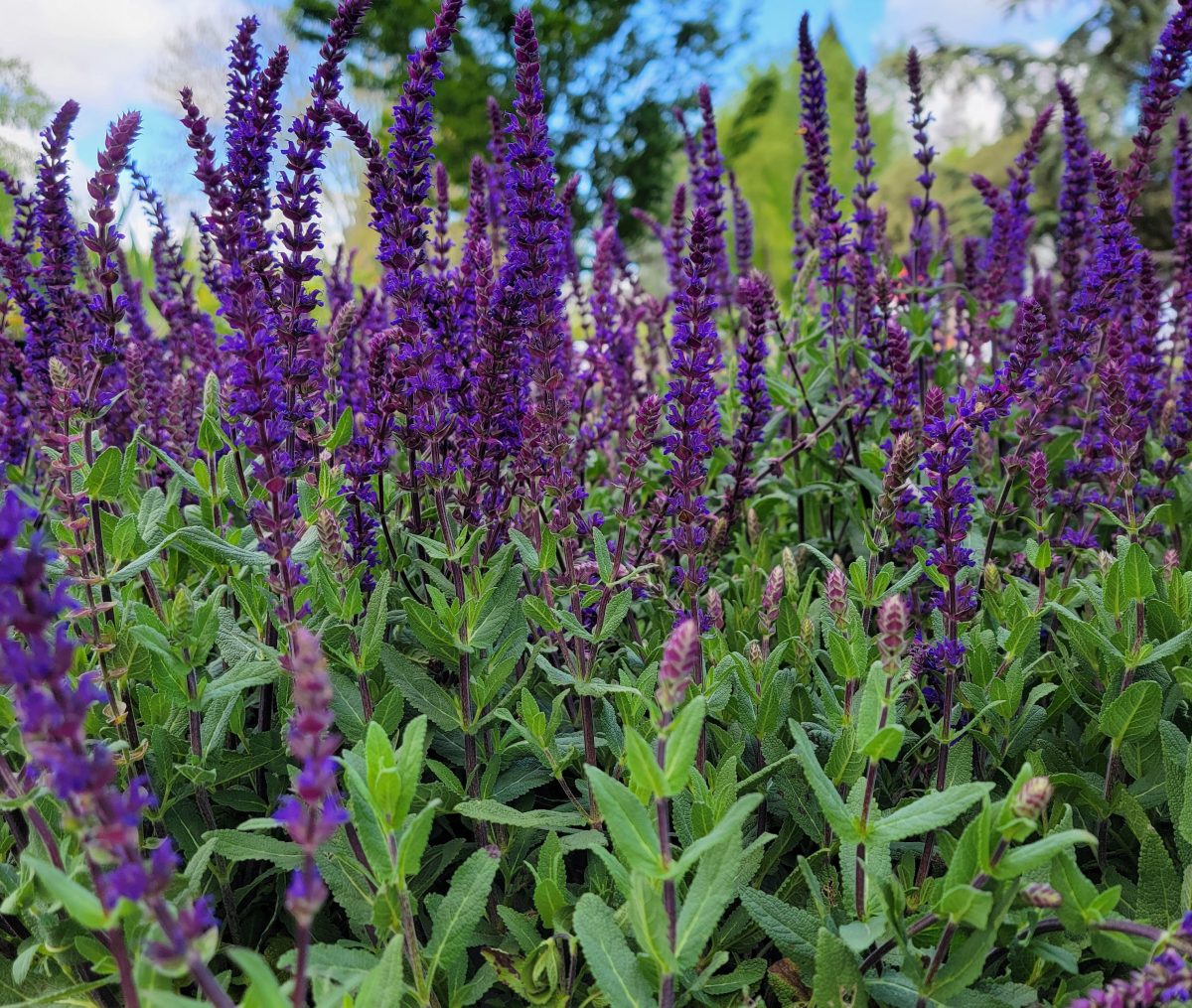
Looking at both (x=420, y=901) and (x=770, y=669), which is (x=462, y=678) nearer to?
(x=420, y=901)

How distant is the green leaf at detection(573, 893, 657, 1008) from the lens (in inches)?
61.2

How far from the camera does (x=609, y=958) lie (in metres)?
1.58

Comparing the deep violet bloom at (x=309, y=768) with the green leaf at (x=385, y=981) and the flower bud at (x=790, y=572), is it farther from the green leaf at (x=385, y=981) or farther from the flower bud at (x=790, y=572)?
the flower bud at (x=790, y=572)

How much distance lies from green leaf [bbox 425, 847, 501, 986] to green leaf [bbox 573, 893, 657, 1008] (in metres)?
0.20

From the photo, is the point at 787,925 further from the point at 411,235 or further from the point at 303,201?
the point at 303,201

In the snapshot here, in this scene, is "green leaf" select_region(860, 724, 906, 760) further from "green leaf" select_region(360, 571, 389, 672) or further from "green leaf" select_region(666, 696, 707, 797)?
"green leaf" select_region(360, 571, 389, 672)

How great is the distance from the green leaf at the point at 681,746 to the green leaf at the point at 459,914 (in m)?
0.50

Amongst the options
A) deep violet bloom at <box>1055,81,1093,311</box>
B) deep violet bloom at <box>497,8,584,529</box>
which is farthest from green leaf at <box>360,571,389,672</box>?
deep violet bloom at <box>1055,81,1093,311</box>

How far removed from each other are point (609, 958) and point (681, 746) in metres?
0.45

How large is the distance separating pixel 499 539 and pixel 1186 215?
11.1ft

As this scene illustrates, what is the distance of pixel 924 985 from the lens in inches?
61.4

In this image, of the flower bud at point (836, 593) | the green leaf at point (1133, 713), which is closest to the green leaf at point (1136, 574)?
the green leaf at point (1133, 713)

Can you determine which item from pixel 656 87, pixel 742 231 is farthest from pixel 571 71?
pixel 742 231

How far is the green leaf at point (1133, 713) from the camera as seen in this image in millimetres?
2004
